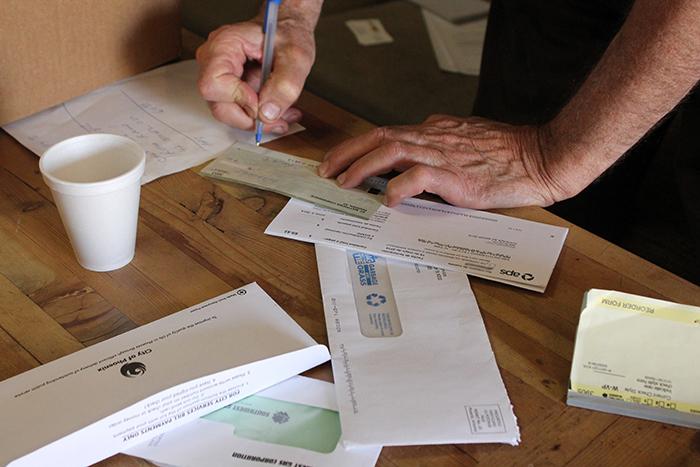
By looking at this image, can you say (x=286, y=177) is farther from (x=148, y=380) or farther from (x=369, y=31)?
(x=369, y=31)

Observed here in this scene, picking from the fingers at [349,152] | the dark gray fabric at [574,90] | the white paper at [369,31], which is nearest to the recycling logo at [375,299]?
the fingers at [349,152]

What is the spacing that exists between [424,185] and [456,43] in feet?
4.23

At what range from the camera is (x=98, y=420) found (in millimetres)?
668

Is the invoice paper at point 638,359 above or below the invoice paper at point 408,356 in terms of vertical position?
above

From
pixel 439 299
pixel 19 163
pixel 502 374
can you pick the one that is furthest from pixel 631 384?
pixel 19 163

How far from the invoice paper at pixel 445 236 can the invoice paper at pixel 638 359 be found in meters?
0.14

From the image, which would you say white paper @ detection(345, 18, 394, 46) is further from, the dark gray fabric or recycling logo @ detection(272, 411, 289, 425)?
recycling logo @ detection(272, 411, 289, 425)

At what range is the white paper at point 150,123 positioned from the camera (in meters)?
1.12

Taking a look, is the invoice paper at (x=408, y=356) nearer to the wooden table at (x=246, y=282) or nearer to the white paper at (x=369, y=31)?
the wooden table at (x=246, y=282)

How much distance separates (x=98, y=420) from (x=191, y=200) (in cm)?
42

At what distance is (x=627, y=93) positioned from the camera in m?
1.01

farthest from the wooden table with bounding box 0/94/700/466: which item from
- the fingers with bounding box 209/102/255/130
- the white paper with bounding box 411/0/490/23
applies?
the white paper with bounding box 411/0/490/23

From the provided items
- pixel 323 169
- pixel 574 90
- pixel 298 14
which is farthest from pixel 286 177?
pixel 574 90

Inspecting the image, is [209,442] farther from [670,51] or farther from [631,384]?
[670,51]
